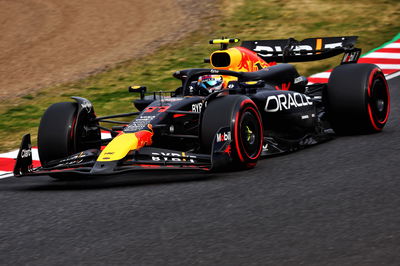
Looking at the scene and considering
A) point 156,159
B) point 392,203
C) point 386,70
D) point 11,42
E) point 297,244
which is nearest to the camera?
point 297,244

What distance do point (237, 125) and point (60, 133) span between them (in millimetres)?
1685

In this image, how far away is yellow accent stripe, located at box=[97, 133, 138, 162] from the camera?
19.9 ft

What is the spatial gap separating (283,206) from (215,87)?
8.31 feet

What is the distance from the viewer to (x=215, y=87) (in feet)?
24.2

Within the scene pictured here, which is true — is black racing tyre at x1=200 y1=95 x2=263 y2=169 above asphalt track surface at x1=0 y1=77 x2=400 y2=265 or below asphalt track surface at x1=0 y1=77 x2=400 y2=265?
above

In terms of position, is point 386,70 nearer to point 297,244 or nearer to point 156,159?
point 156,159

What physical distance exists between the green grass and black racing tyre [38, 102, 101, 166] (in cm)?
245

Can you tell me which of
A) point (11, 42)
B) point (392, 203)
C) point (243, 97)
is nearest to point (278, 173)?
point (243, 97)

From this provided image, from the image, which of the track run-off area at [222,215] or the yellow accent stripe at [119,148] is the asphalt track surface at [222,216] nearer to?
the track run-off area at [222,215]

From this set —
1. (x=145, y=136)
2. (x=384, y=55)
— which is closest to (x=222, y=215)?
(x=145, y=136)

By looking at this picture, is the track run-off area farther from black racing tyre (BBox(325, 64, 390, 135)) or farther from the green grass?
the green grass

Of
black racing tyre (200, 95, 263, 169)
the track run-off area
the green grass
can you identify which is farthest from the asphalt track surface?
the green grass

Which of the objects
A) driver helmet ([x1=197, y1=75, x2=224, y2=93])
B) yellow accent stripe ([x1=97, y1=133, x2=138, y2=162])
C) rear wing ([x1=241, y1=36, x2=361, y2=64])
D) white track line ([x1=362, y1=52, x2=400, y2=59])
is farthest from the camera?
white track line ([x1=362, y1=52, x2=400, y2=59])

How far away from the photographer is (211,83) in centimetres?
739
